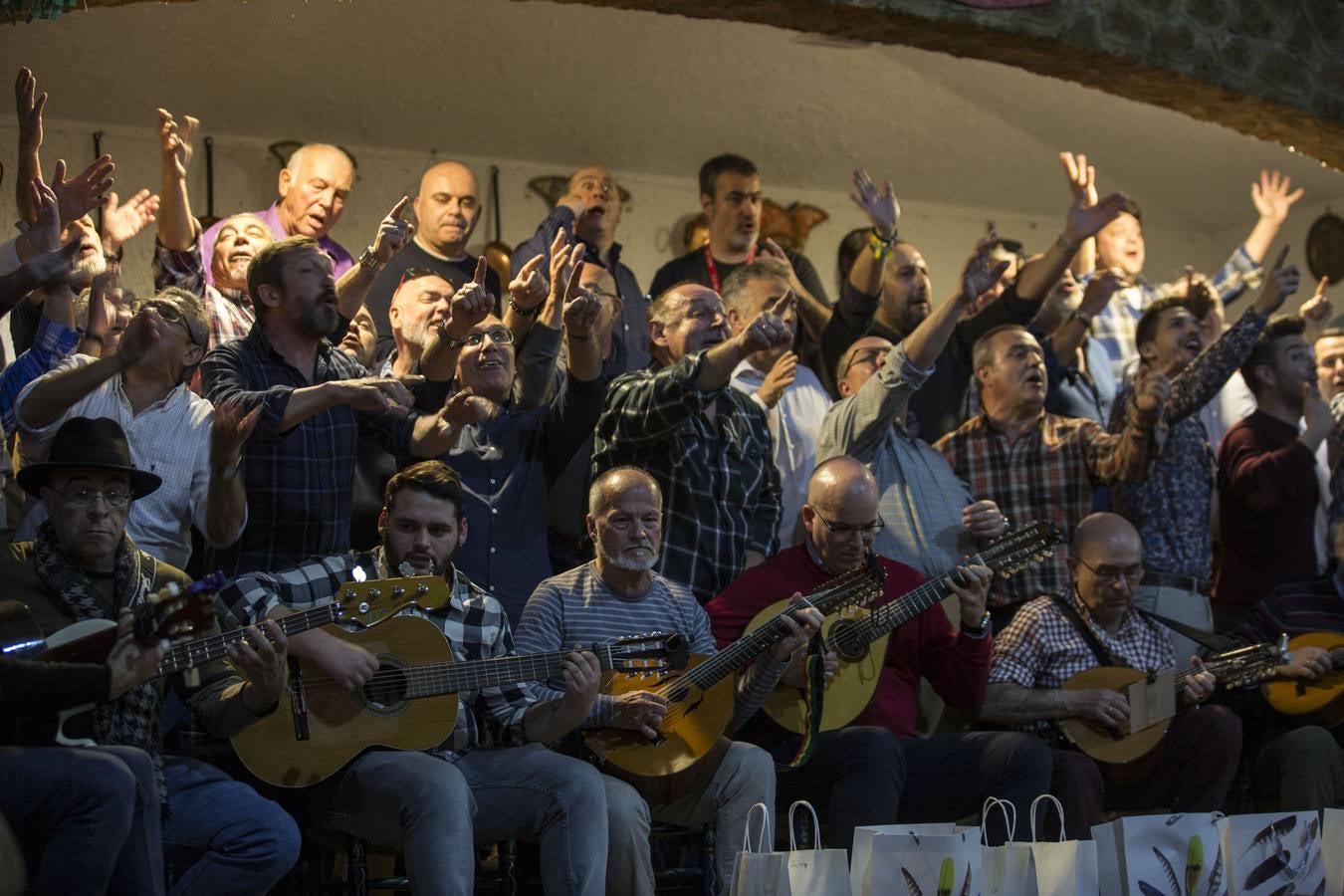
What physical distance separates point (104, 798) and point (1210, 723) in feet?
11.6

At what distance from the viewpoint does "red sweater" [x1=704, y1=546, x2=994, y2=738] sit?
205 inches

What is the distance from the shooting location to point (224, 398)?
185 inches

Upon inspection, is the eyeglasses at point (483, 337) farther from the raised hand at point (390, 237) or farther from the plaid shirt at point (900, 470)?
the plaid shirt at point (900, 470)

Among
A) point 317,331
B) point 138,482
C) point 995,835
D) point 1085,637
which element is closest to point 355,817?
point 138,482

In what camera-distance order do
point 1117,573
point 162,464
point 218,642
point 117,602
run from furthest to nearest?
1. point 1117,573
2. point 162,464
3. point 117,602
4. point 218,642

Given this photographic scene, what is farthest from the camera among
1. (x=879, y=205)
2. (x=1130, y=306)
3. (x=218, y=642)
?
(x=1130, y=306)

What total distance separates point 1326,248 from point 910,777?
5808mm

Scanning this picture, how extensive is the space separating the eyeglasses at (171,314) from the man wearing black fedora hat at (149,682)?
718 millimetres

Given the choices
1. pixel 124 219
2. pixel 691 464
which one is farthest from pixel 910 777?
pixel 124 219

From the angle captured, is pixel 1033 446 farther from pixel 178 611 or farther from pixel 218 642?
pixel 178 611

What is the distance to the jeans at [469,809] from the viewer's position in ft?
13.5

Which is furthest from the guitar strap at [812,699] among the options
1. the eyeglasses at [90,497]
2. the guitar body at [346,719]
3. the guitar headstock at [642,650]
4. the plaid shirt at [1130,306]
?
the plaid shirt at [1130,306]

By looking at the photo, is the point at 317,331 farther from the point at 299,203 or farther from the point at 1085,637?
the point at 1085,637

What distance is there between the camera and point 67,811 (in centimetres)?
371
